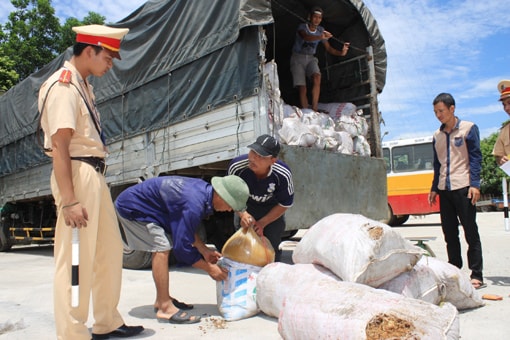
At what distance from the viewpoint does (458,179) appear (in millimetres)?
3850

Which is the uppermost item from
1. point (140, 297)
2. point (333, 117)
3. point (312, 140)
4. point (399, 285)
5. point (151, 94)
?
point (151, 94)

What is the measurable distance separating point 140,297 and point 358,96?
3912mm

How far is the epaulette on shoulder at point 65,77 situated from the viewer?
236 centimetres

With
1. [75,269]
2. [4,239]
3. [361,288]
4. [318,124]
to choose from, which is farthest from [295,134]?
[4,239]

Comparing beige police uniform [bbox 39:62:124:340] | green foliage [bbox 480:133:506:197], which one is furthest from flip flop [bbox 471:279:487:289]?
green foliage [bbox 480:133:506:197]

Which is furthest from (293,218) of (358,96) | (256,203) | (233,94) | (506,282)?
(358,96)

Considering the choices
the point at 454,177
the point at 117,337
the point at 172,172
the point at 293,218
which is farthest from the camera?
the point at 172,172

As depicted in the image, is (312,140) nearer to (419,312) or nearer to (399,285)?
(399,285)

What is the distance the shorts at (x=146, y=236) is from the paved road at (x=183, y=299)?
1.72 ft

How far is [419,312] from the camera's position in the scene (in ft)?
6.05

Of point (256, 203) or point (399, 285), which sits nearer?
Result: point (399, 285)

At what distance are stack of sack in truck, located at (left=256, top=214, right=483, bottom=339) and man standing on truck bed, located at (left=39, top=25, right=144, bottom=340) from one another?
1.02 m

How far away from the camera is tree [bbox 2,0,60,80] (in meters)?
19.2

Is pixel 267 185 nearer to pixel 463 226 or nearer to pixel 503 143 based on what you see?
pixel 463 226
